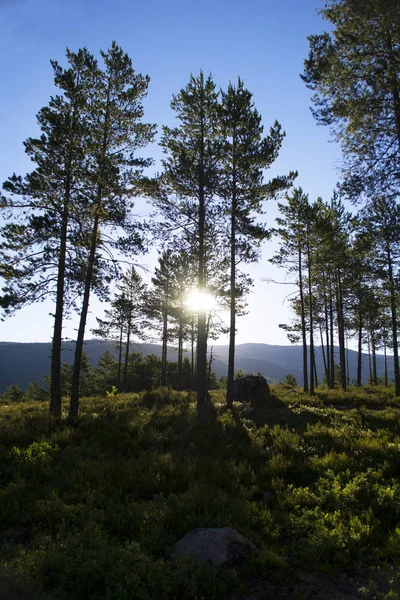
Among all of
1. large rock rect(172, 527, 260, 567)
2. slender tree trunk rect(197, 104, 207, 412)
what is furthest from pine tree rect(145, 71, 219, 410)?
large rock rect(172, 527, 260, 567)

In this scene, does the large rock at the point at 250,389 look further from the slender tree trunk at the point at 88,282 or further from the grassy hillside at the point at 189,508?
the slender tree trunk at the point at 88,282

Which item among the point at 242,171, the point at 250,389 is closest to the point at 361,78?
the point at 242,171

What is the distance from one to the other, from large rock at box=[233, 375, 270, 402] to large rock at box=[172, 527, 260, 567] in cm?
1707

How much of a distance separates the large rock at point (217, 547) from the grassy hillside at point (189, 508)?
0.19m

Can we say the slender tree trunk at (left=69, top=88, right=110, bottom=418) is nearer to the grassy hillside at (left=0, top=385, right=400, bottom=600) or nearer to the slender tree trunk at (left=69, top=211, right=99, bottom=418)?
the slender tree trunk at (left=69, top=211, right=99, bottom=418)

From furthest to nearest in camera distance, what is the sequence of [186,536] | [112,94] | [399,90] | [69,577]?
[112,94]
[399,90]
[186,536]
[69,577]

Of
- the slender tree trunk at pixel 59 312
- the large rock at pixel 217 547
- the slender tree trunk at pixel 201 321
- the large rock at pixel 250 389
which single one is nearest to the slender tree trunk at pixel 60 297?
the slender tree trunk at pixel 59 312

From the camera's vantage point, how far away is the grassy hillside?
459 cm

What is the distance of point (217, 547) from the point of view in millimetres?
5191

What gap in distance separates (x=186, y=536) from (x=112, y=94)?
1778 cm

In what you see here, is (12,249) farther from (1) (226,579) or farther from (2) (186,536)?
(1) (226,579)

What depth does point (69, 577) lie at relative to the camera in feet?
14.8

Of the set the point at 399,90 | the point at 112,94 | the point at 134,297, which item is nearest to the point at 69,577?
the point at 399,90

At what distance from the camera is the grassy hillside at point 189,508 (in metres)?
4.59
